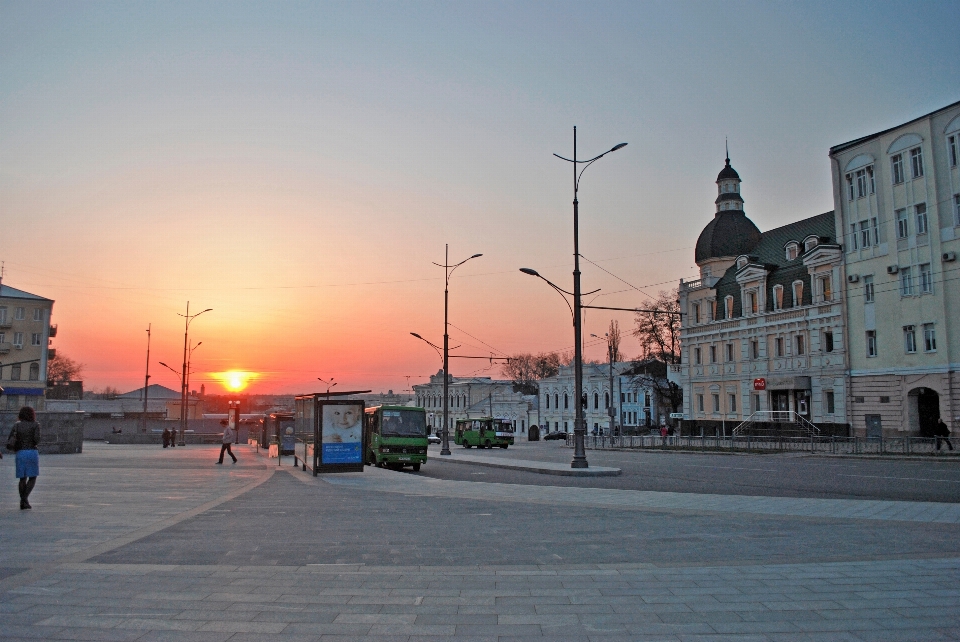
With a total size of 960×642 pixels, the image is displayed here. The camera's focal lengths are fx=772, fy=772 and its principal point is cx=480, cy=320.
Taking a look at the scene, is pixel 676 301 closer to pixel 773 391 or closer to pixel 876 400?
pixel 773 391

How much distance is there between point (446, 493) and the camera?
17.8m

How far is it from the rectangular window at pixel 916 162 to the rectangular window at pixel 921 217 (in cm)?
171

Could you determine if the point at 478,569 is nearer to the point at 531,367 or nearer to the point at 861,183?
the point at 861,183

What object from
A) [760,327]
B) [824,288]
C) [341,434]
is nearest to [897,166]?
[824,288]

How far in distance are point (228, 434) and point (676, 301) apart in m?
55.3

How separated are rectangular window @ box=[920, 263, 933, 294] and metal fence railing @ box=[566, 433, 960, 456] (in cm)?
999

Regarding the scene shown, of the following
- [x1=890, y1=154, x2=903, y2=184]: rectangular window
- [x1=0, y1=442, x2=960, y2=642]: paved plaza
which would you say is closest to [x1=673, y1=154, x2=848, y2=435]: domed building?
[x1=890, y1=154, x2=903, y2=184]: rectangular window

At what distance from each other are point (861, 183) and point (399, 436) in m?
33.9

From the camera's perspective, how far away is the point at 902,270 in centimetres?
4409

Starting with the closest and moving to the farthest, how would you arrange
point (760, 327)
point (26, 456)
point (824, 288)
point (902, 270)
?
point (26, 456) < point (902, 270) < point (824, 288) < point (760, 327)

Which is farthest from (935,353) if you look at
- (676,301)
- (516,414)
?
(516,414)

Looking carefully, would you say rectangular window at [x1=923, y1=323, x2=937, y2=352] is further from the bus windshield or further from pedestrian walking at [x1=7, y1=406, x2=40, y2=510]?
pedestrian walking at [x1=7, y1=406, x2=40, y2=510]

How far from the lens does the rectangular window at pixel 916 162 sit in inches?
1693

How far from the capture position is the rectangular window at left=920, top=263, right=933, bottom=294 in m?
42.7
